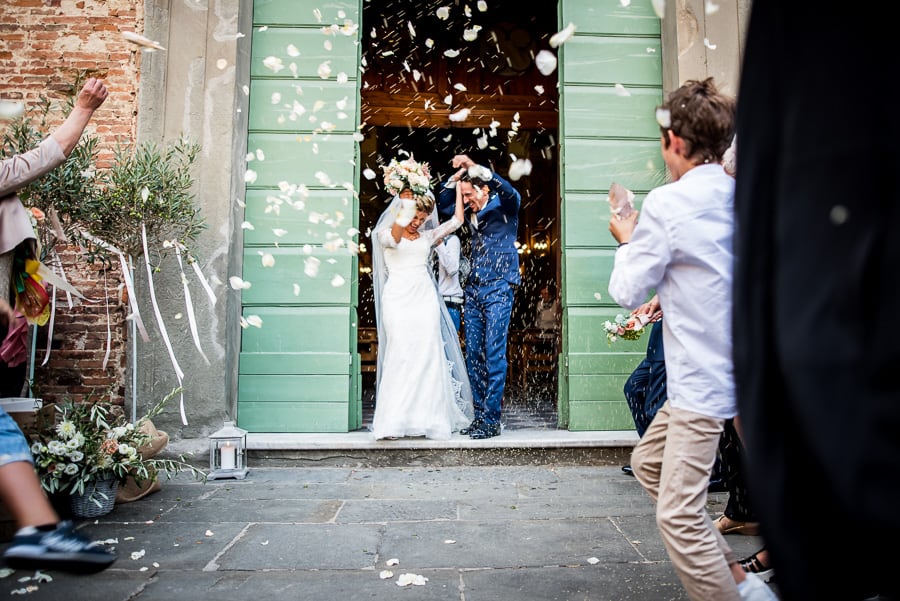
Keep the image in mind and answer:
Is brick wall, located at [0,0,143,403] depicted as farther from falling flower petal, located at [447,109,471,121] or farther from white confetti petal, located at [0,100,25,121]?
falling flower petal, located at [447,109,471,121]

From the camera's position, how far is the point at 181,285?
16.0 ft

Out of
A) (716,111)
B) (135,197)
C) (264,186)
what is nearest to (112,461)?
(135,197)

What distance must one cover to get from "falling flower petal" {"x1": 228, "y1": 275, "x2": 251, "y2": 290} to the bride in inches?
41.6

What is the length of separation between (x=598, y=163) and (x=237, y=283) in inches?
118

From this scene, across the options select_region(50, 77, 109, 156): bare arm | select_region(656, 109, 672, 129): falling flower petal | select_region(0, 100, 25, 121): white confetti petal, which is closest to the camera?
select_region(656, 109, 672, 129): falling flower petal

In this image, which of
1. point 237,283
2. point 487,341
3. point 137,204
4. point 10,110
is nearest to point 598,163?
point 487,341

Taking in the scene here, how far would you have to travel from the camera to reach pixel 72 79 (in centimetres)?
502

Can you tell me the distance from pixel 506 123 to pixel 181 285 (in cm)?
699

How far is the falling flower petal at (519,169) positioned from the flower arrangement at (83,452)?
9.79 metres

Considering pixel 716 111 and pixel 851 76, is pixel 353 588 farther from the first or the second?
pixel 851 76

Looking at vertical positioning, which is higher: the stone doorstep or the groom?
the groom

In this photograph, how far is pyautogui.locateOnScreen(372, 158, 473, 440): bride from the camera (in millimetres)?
4934

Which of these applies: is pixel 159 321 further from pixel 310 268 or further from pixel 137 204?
pixel 310 268

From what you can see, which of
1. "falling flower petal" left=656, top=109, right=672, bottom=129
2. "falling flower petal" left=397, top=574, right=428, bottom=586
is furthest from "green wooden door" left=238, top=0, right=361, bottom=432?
"falling flower petal" left=656, top=109, right=672, bottom=129
